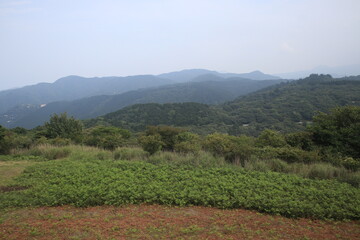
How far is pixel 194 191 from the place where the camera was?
17.1 ft

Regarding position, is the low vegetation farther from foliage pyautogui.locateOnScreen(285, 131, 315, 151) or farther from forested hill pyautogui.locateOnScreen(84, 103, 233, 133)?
forested hill pyautogui.locateOnScreen(84, 103, 233, 133)

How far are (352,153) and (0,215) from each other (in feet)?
37.9

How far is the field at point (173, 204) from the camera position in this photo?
154 inches

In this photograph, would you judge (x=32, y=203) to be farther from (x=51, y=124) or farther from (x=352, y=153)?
(x=51, y=124)

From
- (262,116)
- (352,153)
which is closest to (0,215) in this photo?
(352,153)

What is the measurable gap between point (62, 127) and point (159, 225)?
14287 mm

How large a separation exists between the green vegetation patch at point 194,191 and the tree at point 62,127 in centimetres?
917

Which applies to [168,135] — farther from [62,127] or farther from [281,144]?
[62,127]

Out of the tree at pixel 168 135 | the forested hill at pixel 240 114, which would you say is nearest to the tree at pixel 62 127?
the tree at pixel 168 135

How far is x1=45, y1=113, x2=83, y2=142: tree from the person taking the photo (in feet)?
49.8

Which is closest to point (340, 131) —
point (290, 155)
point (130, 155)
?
point (290, 155)

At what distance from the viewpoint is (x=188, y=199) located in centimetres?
498

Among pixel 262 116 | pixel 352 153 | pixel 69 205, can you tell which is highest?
pixel 69 205

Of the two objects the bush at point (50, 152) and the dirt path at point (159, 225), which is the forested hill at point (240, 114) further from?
the dirt path at point (159, 225)
